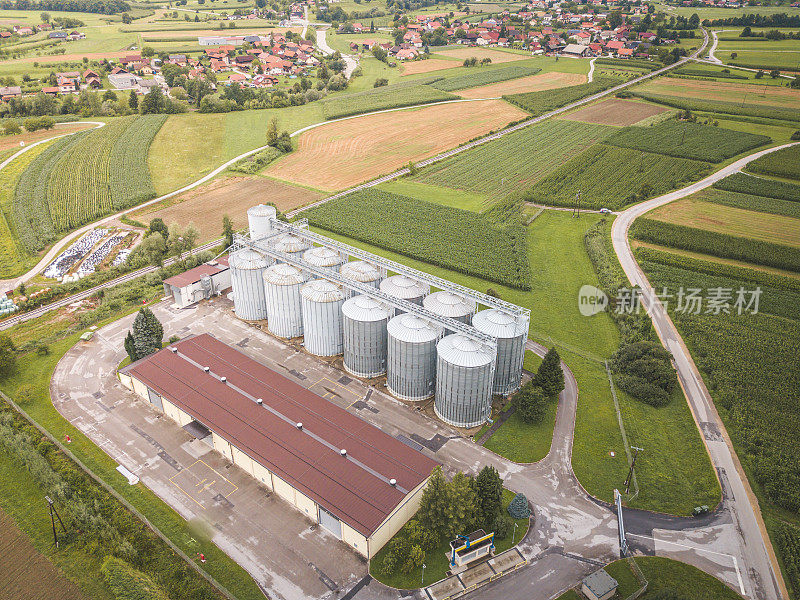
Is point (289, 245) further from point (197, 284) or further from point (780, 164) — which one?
point (780, 164)

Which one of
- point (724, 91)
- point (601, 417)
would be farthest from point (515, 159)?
point (724, 91)

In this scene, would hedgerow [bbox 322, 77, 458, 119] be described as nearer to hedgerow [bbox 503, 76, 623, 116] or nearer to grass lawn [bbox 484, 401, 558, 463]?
hedgerow [bbox 503, 76, 623, 116]

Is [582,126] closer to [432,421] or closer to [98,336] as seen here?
[432,421]

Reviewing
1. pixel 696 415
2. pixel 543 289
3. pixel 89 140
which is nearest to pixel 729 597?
pixel 696 415

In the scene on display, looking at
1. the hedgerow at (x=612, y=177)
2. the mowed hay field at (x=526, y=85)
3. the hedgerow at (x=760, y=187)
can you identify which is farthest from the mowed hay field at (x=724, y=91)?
the hedgerow at (x=760, y=187)

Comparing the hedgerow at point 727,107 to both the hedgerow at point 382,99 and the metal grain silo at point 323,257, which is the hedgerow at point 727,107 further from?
the metal grain silo at point 323,257
